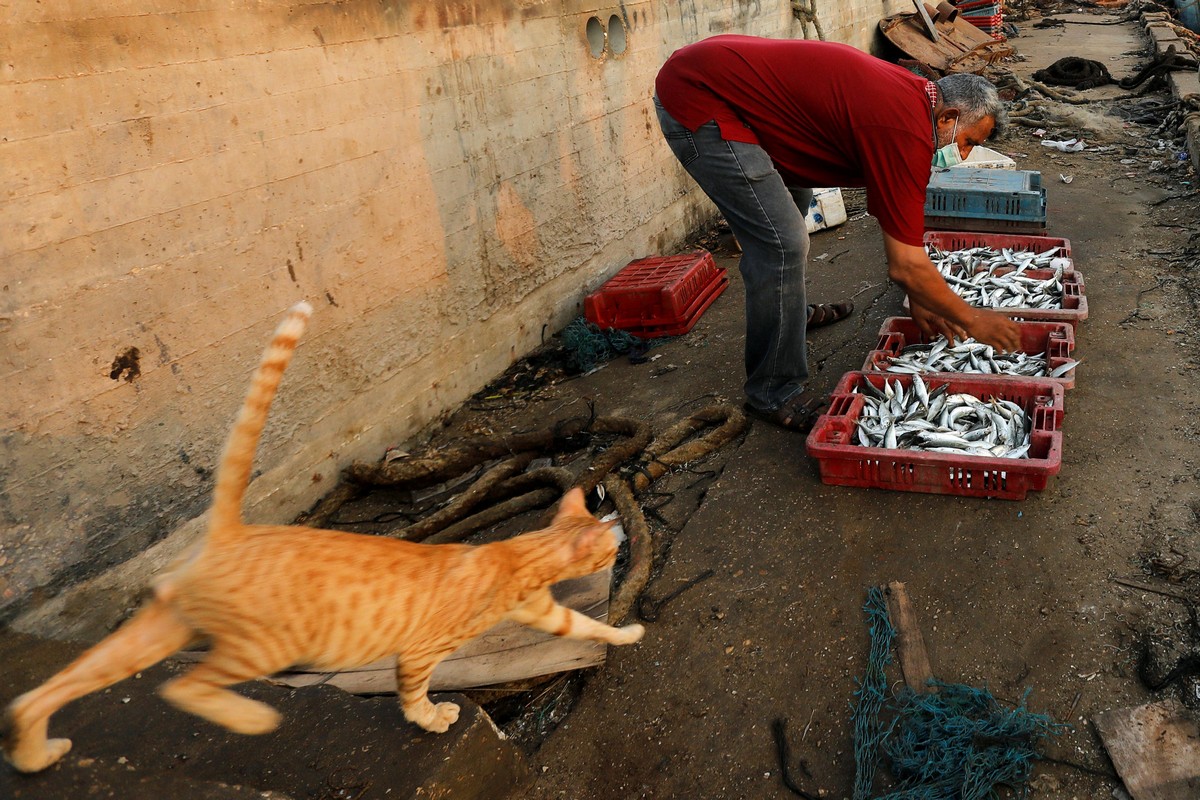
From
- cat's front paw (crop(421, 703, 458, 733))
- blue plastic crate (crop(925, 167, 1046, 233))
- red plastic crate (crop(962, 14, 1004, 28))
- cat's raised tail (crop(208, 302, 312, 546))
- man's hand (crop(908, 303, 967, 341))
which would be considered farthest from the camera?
red plastic crate (crop(962, 14, 1004, 28))

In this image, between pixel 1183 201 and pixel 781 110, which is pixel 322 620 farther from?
pixel 1183 201

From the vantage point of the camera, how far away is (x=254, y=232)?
432cm

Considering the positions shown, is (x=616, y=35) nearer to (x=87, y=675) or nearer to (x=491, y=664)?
(x=491, y=664)

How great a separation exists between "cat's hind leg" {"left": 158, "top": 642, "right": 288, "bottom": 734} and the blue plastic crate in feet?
21.3

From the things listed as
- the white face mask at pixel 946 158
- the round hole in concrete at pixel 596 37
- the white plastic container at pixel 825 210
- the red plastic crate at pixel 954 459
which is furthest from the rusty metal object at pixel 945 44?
the red plastic crate at pixel 954 459

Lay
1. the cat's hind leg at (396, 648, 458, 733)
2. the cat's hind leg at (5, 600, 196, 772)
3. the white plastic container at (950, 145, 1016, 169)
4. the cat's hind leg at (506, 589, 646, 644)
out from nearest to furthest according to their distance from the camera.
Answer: the cat's hind leg at (5, 600, 196, 772)
the cat's hind leg at (396, 648, 458, 733)
the cat's hind leg at (506, 589, 646, 644)
the white plastic container at (950, 145, 1016, 169)

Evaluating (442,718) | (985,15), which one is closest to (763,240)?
(442,718)

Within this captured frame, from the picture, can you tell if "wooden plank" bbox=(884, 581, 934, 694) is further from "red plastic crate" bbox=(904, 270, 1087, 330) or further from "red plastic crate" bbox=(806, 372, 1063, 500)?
"red plastic crate" bbox=(904, 270, 1087, 330)

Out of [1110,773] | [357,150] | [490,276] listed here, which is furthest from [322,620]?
[490,276]

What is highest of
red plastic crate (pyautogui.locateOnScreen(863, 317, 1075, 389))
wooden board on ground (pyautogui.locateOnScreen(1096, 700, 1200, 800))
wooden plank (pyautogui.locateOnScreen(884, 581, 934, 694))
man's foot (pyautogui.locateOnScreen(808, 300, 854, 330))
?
red plastic crate (pyautogui.locateOnScreen(863, 317, 1075, 389))

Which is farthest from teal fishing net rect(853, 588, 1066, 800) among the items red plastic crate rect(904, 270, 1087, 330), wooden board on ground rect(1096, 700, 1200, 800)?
red plastic crate rect(904, 270, 1087, 330)

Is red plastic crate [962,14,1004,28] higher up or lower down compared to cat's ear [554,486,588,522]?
higher up

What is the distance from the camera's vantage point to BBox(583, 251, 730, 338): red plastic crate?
664cm

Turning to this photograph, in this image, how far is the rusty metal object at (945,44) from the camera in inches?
535
